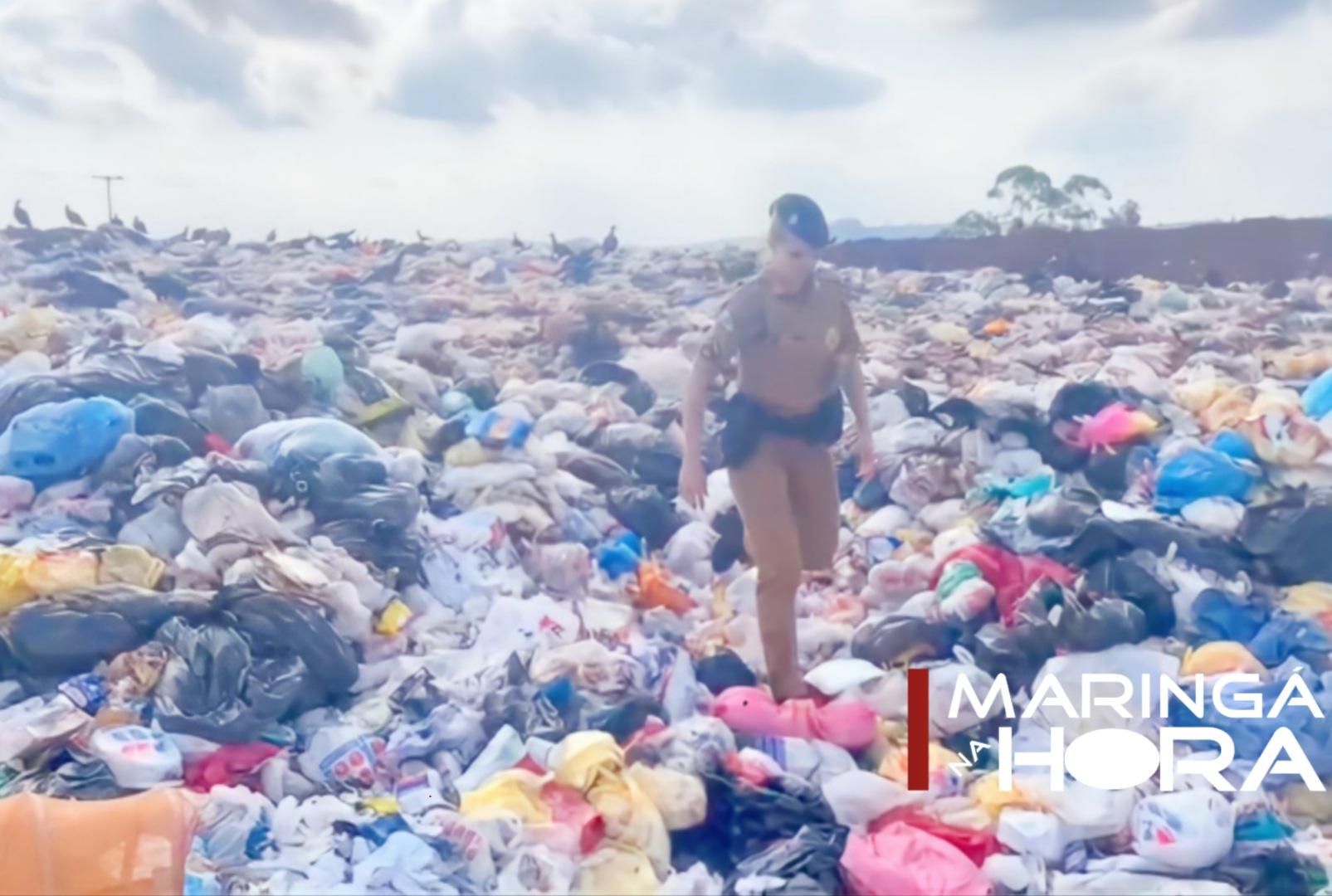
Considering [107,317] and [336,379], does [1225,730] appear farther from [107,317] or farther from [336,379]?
[107,317]

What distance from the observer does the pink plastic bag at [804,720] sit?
2.97 metres

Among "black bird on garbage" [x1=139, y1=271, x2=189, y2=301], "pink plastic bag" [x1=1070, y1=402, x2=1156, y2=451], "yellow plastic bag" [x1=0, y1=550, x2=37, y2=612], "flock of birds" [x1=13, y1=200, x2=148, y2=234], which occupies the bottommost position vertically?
"yellow plastic bag" [x1=0, y1=550, x2=37, y2=612]

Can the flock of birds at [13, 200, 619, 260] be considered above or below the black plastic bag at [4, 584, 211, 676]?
above

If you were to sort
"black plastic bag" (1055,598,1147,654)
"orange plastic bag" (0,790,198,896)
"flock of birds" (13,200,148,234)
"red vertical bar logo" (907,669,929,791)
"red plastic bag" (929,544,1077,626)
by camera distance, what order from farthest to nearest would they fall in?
"flock of birds" (13,200,148,234) < "red plastic bag" (929,544,1077,626) < "black plastic bag" (1055,598,1147,654) < "red vertical bar logo" (907,669,929,791) < "orange plastic bag" (0,790,198,896)

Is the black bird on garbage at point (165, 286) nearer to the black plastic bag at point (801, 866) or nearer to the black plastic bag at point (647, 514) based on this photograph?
the black plastic bag at point (647, 514)

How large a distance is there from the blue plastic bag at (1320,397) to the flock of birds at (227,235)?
5.36 ft

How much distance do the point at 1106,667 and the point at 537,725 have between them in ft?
3.83

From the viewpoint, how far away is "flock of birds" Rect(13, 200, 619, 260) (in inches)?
125

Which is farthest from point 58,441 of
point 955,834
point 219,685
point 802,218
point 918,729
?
point 955,834

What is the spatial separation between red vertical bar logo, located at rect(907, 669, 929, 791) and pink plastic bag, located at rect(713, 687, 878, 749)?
0.26ft

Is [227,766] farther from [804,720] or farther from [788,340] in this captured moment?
[788,340]

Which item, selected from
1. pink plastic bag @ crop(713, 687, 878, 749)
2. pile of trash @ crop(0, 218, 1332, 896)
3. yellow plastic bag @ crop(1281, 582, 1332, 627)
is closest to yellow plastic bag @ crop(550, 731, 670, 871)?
pile of trash @ crop(0, 218, 1332, 896)

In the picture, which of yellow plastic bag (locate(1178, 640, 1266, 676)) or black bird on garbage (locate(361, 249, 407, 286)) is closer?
yellow plastic bag (locate(1178, 640, 1266, 676))

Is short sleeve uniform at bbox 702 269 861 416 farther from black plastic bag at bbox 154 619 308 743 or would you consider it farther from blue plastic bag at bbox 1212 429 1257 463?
black plastic bag at bbox 154 619 308 743
